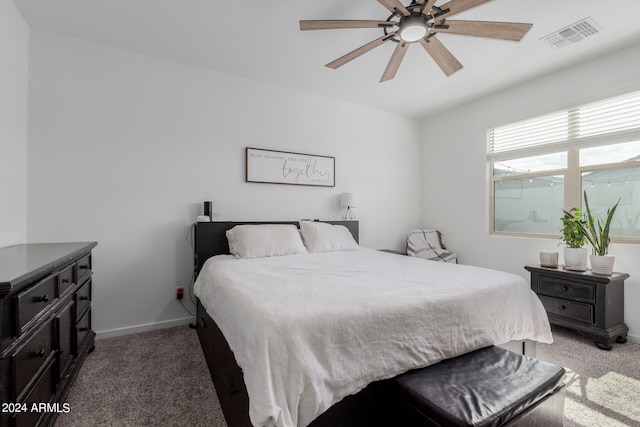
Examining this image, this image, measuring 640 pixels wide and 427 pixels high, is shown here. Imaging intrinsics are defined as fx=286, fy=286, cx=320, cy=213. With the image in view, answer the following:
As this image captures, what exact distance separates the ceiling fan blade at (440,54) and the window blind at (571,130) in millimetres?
1714

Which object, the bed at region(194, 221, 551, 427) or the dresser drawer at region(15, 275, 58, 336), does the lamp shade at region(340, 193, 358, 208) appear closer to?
the bed at region(194, 221, 551, 427)

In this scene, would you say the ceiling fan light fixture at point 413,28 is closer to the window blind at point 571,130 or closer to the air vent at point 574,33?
the air vent at point 574,33

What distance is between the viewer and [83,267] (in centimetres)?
198

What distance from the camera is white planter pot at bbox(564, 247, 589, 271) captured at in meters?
2.66

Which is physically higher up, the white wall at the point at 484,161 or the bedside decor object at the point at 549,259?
the white wall at the point at 484,161

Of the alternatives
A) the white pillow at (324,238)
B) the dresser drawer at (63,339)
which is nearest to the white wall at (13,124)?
the dresser drawer at (63,339)

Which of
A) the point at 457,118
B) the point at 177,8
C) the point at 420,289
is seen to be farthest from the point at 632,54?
the point at 177,8

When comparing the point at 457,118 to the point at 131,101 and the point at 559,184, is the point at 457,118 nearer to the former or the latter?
the point at 559,184

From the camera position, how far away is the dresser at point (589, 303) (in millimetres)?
2416

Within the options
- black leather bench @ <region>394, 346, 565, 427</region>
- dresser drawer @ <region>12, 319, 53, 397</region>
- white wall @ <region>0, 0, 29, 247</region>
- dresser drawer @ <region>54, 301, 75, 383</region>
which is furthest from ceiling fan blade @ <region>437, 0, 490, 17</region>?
white wall @ <region>0, 0, 29, 247</region>

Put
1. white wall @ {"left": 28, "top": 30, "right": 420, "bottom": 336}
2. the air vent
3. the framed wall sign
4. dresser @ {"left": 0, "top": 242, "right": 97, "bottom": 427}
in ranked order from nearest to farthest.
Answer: dresser @ {"left": 0, "top": 242, "right": 97, "bottom": 427}
the air vent
white wall @ {"left": 28, "top": 30, "right": 420, "bottom": 336}
the framed wall sign

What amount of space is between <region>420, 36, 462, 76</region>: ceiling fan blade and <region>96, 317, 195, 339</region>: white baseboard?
10.5 ft

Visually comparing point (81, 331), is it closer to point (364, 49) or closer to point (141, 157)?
point (141, 157)

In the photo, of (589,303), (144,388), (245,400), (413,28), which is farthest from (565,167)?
(144,388)
